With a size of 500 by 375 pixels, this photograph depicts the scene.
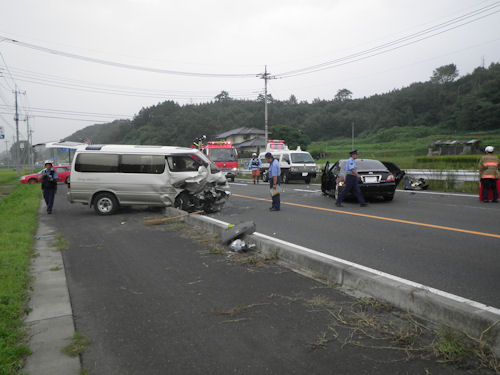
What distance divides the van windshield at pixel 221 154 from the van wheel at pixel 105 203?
1436 centimetres

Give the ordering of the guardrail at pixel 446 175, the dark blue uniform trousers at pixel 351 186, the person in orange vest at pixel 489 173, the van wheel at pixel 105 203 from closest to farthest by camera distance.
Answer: the person in orange vest at pixel 489 173 < the dark blue uniform trousers at pixel 351 186 < the van wheel at pixel 105 203 < the guardrail at pixel 446 175

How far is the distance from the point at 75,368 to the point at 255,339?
4.93 feet

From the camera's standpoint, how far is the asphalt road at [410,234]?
472 cm

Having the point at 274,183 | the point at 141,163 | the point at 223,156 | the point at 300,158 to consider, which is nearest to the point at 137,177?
the point at 141,163

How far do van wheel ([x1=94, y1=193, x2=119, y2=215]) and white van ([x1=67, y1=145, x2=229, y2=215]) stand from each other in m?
0.03

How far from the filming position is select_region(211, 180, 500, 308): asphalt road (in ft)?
15.5

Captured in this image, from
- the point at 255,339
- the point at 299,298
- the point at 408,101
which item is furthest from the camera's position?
the point at 408,101

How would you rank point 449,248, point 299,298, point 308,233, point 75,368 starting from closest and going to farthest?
→ 1. point 75,368
2. point 299,298
3. point 449,248
4. point 308,233

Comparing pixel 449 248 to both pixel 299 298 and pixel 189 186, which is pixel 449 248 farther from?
pixel 189 186

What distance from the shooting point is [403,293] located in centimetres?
374

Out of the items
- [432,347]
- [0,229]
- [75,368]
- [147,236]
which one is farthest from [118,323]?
[0,229]

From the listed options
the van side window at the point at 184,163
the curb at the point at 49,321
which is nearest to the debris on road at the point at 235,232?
the curb at the point at 49,321

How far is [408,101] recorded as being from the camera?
87125 millimetres

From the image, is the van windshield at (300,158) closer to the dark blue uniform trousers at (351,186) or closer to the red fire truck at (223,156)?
the red fire truck at (223,156)
